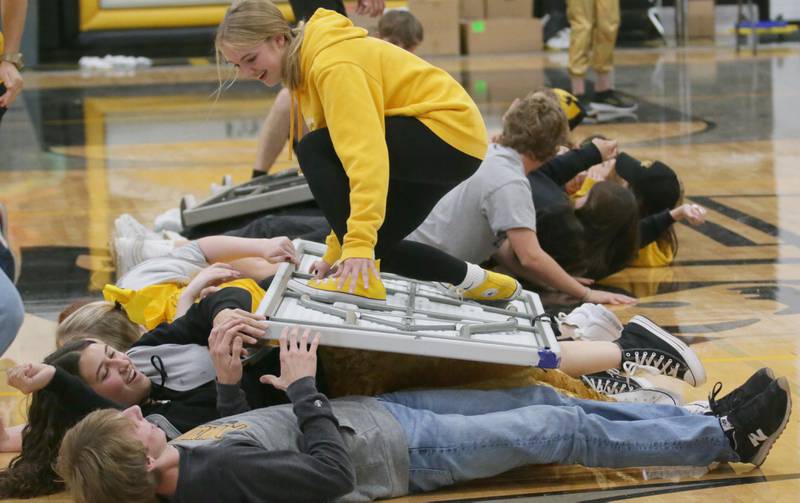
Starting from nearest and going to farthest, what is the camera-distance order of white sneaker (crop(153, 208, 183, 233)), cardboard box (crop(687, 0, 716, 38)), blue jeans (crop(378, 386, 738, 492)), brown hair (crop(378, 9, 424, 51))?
blue jeans (crop(378, 386, 738, 492)), white sneaker (crop(153, 208, 183, 233)), brown hair (crop(378, 9, 424, 51)), cardboard box (crop(687, 0, 716, 38))

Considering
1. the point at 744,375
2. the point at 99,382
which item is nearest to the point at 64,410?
the point at 99,382

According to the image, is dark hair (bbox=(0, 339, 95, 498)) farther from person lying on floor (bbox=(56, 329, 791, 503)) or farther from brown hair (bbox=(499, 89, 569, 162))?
brown hair (bbox=(499, 89, 569, 162))

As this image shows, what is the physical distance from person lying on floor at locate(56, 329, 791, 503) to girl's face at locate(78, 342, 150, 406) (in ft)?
1.05

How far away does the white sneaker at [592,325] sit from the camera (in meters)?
3.75

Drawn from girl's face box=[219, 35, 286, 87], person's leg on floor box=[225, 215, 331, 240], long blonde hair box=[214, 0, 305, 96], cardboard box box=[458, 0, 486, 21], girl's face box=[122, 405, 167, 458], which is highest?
cardboard box box=[458, 0, 486, 21]

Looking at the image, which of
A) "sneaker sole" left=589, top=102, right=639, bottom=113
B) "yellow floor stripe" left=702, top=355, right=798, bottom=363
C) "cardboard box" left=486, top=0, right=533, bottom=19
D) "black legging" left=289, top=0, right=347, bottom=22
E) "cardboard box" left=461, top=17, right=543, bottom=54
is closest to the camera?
"yellow floor stripe" left=702, top=355, right=798, bottom=363

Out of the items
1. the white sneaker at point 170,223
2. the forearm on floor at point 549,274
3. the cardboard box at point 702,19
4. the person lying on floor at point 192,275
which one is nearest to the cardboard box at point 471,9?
the cardboard box at point 702,19

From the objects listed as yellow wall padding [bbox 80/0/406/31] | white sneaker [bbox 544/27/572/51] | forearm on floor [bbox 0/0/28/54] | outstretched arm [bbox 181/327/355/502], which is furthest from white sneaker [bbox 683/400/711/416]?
yellow wall padding [bbox 80/0/406/31]

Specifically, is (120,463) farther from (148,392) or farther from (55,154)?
(55,154)

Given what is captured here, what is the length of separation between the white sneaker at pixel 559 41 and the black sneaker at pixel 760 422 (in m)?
11.0

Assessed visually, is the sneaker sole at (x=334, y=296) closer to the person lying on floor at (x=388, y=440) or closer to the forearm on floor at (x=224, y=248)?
the person lying on floor at (x=388, y=440)

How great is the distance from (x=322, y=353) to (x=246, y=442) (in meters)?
0.46

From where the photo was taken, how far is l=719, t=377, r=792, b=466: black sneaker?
2865 millimetres

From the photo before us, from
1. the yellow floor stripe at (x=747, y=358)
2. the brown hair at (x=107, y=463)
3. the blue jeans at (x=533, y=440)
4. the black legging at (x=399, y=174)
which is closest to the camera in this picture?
the brown hair at (x=107, y=463)
